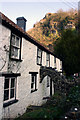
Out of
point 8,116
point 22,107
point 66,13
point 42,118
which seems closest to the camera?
point 42,118

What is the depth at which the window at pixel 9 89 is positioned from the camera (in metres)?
5.70

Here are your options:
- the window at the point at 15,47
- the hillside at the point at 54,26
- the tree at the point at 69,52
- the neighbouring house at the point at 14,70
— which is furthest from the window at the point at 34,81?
the hillside at the point at 54,26

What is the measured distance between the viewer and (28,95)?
25.4 ft

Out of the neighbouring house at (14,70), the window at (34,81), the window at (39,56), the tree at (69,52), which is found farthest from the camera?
the tree at (69,52)

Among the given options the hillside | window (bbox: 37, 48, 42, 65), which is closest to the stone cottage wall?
window (bbox: 37, 48, 42, 65)

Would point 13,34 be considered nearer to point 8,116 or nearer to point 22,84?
point 22,84

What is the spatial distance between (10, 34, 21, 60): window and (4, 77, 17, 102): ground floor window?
4.66ft

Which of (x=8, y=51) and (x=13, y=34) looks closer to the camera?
(x=8, y=51)

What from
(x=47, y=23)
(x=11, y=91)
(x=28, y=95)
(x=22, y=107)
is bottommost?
(x=22, y=107)

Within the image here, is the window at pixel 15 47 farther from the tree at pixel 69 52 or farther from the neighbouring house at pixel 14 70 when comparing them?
the tree at pixel 69 52

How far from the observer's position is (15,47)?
21.9 ft

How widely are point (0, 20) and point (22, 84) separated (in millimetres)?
4135

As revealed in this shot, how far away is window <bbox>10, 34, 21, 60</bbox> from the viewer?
6414mm

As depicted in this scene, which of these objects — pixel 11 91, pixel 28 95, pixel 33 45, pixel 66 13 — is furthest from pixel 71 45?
pixel 66 13
